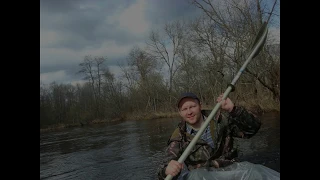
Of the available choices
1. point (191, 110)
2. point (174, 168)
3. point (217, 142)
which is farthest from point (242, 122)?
point (174, 168)

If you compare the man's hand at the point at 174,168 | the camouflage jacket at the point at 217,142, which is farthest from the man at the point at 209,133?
the man's hand at the point at 174,168

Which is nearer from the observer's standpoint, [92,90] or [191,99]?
[191,99]

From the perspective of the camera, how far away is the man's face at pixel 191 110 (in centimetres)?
288

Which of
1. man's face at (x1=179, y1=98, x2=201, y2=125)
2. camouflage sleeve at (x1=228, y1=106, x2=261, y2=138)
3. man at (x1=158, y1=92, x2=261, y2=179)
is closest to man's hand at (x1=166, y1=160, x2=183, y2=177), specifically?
man at (x1=158, y1=92, x2=261, y2=179)

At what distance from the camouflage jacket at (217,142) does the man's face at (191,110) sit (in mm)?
128

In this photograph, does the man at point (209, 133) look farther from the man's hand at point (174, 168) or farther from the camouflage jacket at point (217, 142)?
the man's hand at point (174, 168)

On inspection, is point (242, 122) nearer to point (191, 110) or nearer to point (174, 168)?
point (191, 110)

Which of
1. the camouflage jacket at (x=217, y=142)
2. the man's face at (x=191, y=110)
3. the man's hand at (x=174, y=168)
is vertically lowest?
the man's hand at (x=174, y=168)

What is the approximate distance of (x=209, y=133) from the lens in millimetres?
2965

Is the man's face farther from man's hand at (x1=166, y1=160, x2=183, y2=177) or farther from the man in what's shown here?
man's hand at (x1=166, y1=160, x2=183, y2=177)
